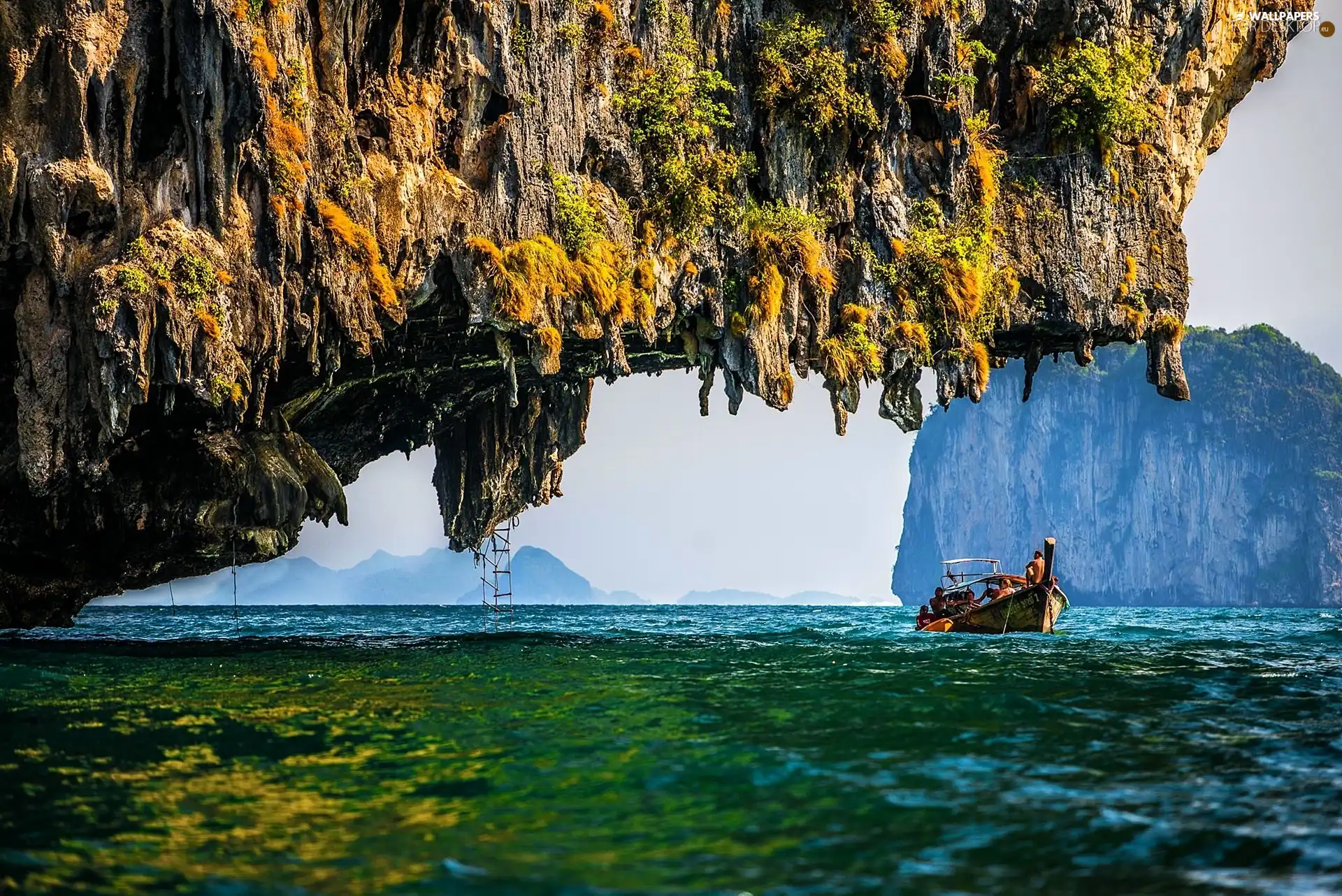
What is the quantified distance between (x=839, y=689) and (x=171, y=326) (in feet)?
36.1

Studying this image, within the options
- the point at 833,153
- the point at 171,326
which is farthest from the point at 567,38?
the point at 171,326

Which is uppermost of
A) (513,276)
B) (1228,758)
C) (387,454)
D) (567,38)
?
(567,38)

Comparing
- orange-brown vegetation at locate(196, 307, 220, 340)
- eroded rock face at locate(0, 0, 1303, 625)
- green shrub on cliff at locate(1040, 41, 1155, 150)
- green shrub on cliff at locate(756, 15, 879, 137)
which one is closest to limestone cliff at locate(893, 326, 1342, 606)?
eroded rock face at locate(0, 0, 1303, 625)

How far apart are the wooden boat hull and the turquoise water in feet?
33.9

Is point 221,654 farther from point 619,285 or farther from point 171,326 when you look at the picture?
point 619,285

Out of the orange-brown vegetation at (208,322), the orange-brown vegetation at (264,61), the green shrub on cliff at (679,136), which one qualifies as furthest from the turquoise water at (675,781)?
the green shrub on cliff at (679,136)

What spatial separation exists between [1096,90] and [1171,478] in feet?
441

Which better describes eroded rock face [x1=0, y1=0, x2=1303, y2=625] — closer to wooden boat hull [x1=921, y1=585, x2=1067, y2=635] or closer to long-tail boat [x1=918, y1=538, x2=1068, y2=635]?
long-tail boat [x1=918, y1=538, x2=1068, y2=635]

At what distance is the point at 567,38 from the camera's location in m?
22.0

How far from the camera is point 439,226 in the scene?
67.1ft

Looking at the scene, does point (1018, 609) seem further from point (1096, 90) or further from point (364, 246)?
point (364, 246)

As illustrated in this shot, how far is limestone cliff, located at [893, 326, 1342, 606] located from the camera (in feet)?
462

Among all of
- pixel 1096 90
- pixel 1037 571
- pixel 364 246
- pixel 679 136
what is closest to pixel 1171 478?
pixel 1037 571

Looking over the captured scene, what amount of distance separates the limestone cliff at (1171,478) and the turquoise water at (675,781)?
138 m
